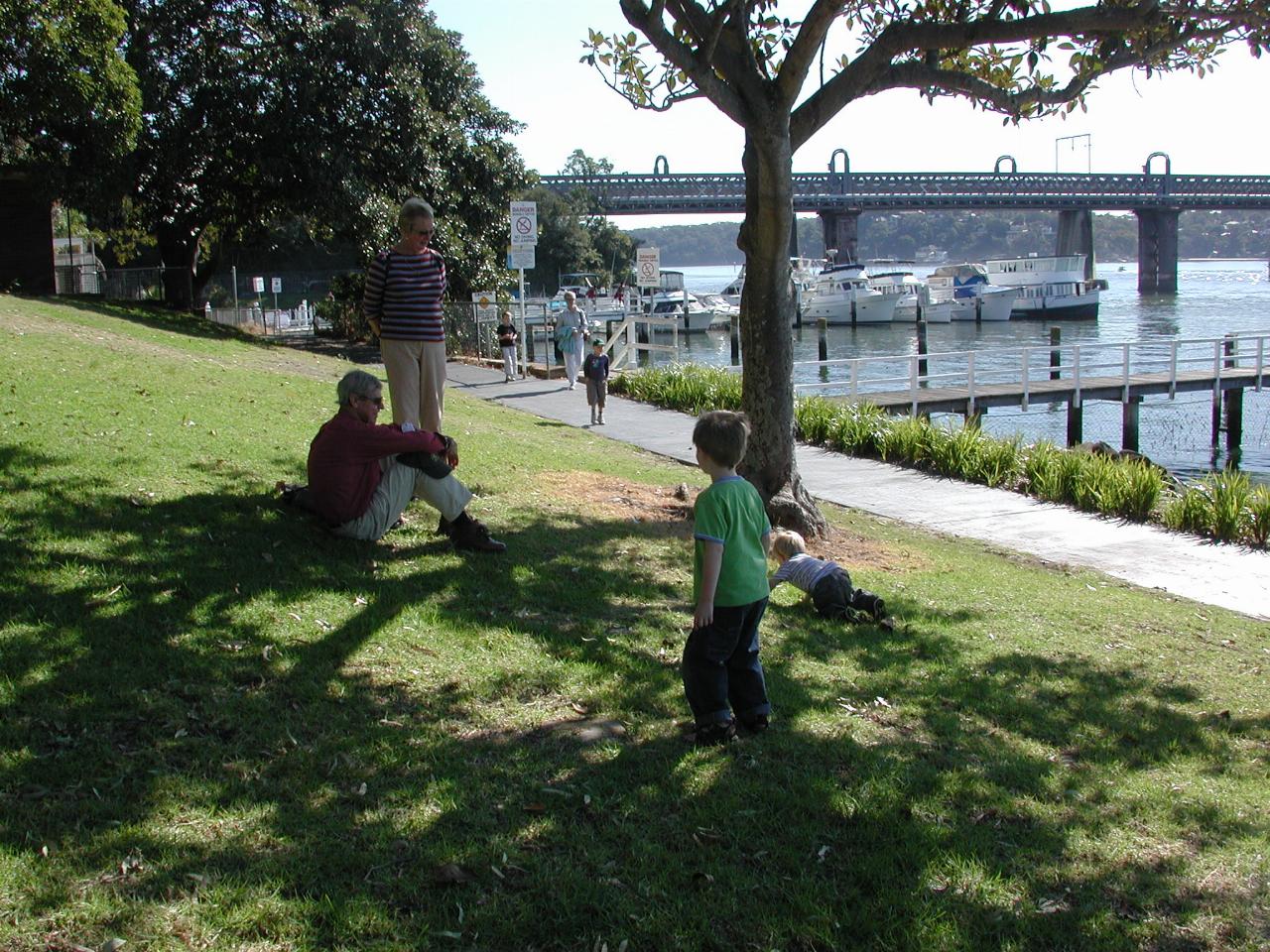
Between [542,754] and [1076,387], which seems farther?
[1076,387]

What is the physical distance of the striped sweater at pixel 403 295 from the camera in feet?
25.0

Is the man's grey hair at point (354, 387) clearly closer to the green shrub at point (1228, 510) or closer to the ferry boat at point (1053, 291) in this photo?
the green shrub at point (1228, 510)

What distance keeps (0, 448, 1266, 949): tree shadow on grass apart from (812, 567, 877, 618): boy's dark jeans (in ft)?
1.57

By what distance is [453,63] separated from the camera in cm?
3130

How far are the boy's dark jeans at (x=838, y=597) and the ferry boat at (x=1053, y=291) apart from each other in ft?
235

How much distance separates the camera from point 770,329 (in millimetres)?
9812

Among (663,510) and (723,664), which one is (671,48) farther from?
(723,664)

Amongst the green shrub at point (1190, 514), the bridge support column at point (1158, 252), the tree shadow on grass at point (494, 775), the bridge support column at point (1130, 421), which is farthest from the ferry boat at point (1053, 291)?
the tree shadow on grass at point (494, 775)

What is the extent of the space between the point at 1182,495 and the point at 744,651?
31.5 feet

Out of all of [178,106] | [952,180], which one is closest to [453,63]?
[178,106]

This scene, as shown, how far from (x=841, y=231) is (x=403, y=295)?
10295 cm

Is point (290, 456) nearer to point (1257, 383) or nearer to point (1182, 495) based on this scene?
point (1182, 495)

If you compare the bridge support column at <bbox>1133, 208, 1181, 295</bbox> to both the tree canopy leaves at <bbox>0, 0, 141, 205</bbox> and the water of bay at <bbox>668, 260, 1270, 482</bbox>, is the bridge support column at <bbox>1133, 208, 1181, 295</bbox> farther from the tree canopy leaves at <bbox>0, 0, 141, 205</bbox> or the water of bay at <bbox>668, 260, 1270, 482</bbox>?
the tree canopy leaves at <bbox>0, 0, 141, 205</bbox>

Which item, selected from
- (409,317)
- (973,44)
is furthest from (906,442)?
(409,317)
